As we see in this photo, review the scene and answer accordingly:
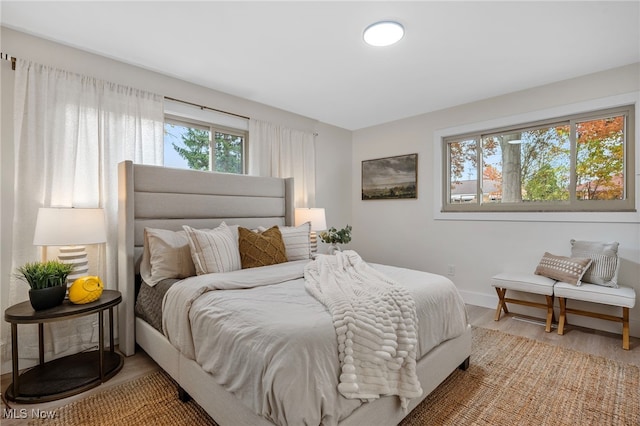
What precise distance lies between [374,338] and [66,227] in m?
2.14

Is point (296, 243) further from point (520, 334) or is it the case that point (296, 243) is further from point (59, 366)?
point (520, 334)

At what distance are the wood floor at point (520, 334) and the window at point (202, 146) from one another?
183 cm

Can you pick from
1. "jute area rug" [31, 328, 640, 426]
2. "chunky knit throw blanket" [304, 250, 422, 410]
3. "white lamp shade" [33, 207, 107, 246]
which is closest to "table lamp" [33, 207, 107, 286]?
"white lamp shade" [33, 207, 107, 246]

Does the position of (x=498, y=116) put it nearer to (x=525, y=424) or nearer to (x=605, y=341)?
(x=605, y=341)

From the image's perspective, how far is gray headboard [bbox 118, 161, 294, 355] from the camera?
2410 millimetres

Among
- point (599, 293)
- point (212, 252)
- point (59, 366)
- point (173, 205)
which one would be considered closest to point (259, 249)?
point (212, 252)

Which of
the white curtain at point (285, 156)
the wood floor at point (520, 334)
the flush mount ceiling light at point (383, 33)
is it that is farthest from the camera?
the white curtain at point (285, 156)

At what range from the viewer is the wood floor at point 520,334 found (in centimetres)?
181

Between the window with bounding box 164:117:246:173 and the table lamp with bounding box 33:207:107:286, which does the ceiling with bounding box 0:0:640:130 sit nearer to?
the window with bounding box 164:117:246:173

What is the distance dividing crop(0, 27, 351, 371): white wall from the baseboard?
2194 mm

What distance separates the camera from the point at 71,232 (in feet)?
Result: 6.82

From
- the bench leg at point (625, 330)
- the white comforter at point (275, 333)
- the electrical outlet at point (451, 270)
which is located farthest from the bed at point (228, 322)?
the electrical outlet at point (451, 270)

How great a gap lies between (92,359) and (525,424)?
288 cm

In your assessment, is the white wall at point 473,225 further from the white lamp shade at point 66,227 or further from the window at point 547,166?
the white lamp shade at point 66,227
